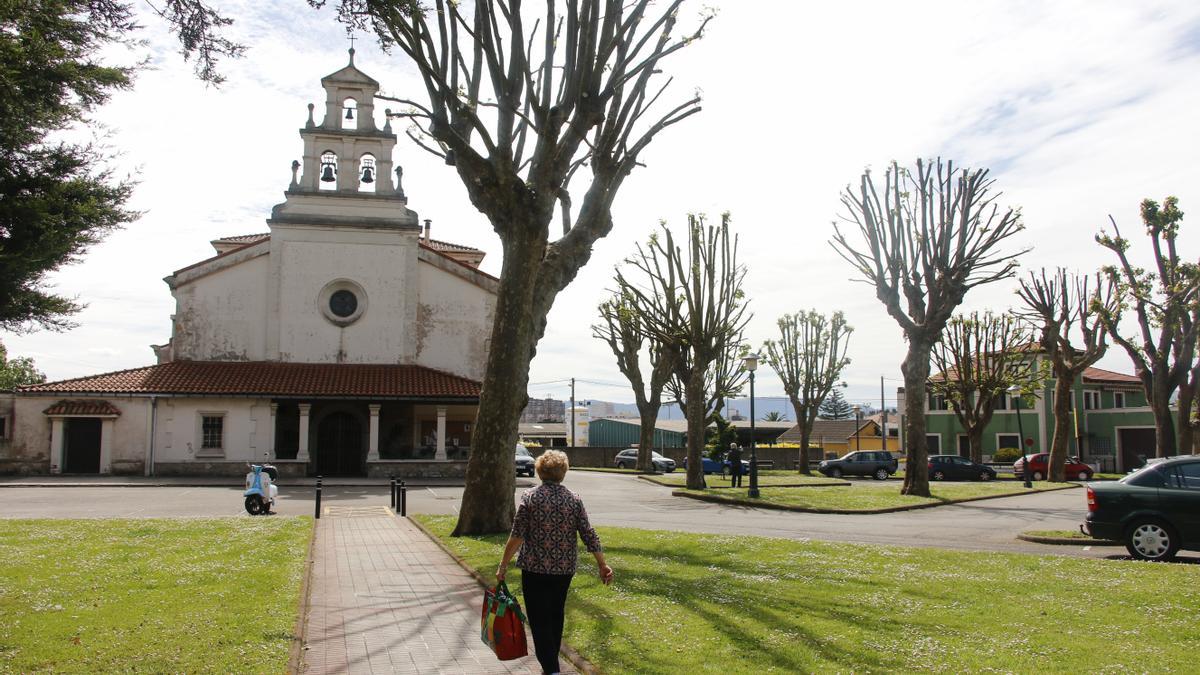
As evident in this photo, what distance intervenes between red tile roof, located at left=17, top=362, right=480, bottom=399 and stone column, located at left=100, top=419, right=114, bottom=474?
1307 millimetres

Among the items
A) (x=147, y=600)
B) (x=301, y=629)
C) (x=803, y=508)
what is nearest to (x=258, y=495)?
(x=147, y=600)

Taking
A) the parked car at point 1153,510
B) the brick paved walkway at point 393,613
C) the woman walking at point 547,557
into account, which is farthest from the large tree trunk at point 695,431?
the woman walking at point 547,557

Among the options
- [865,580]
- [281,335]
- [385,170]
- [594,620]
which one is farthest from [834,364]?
[594,620]

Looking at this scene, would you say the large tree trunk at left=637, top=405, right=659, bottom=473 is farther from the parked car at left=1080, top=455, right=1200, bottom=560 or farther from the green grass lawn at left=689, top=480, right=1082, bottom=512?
the parked car at left=1080, top=455, right=1200, bottom=560

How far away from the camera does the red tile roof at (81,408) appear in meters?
33.0

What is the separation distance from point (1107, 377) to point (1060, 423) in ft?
91.8

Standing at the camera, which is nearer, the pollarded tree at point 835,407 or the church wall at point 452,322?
the church wall at point 452,322

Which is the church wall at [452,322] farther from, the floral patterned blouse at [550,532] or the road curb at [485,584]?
the floral patterned blouse at [550,532]

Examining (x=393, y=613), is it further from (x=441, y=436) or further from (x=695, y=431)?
(x=441, y=436)

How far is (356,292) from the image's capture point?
38219 mm

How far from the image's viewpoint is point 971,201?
26.7 meters

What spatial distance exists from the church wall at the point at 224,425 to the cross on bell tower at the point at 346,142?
973cm

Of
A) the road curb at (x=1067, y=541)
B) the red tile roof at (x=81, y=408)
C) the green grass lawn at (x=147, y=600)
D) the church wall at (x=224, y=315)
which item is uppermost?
the church wall at (x=224, y=315)

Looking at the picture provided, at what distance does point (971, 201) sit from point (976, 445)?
70.1 feet
